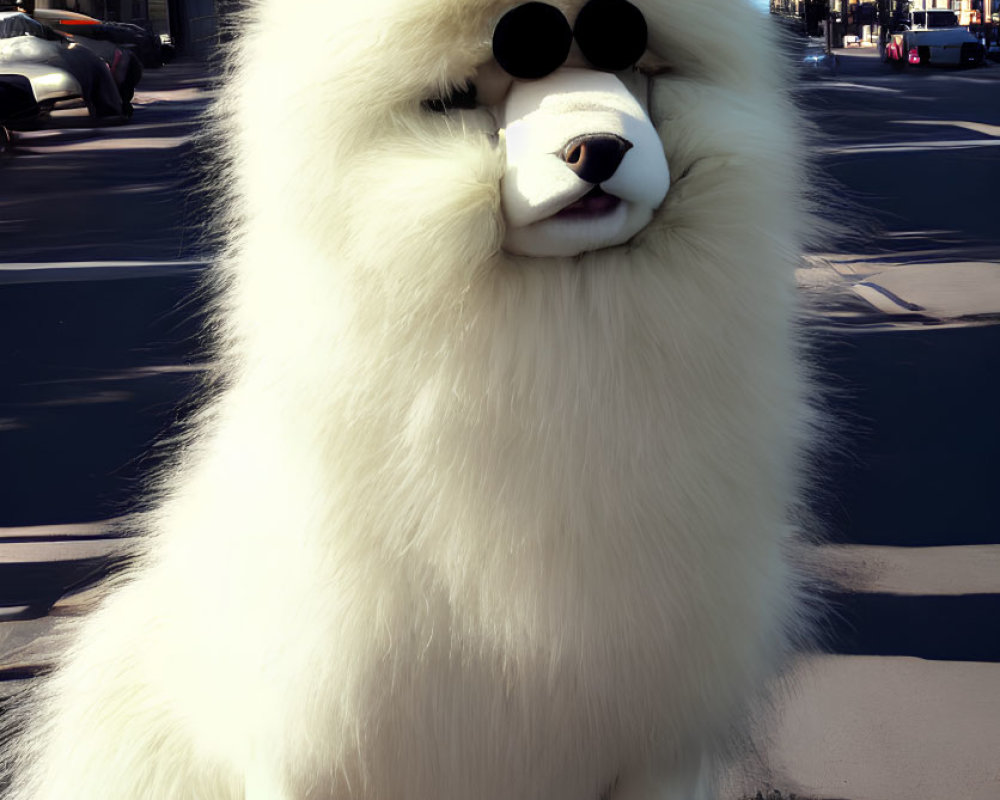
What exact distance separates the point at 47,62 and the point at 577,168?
60.3ft

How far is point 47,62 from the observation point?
17.9 metres

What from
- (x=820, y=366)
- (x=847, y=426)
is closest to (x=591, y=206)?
(x=820, y=366)

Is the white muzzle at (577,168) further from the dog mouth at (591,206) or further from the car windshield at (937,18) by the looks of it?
the car windshield at (937,18)

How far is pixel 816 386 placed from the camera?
177 cm

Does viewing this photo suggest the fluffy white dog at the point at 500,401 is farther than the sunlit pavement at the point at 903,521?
No

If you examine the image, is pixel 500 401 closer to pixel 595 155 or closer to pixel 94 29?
pixel 595 155

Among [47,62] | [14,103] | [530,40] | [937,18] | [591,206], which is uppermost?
[530,40]

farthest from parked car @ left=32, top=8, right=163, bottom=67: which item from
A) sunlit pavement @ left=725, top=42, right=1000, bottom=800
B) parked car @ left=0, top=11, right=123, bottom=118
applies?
sunlit pavement @ left=725, top=42, right=1000, bottom=800

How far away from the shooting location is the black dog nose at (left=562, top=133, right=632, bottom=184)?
1.30m

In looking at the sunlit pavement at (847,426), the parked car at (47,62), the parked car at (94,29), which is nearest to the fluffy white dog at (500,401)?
the sunlit pavement at (847,426)

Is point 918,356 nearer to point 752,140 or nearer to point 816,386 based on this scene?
point 816,386

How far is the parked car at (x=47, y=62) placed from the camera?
1780 cm

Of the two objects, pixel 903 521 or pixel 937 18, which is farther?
pixel 937 18

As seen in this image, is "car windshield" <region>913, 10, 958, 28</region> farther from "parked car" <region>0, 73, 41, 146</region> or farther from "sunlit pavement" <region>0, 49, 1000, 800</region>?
"parked car" <region>0, 73, 41, 146</region>
